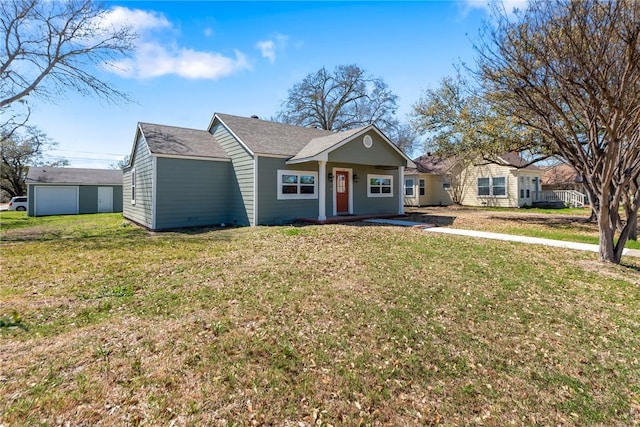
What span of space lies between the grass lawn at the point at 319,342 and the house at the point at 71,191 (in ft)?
70.5

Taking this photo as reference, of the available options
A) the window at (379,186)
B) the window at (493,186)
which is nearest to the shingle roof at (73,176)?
the window at (379,186)

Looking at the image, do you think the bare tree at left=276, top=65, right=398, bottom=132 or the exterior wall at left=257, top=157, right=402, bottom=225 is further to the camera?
the bare tree at left=276, top=65, right=398, bottom=132

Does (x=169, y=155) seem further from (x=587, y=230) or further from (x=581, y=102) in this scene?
(x=587, y=230)

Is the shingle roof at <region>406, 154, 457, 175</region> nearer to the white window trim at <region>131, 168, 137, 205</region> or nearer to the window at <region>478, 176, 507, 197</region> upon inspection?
the window at <region>478, 176, 507, 197</region>

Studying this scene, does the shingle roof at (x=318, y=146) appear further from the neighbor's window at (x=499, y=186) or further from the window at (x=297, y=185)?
the neighbor's window at (x=499, y=186)

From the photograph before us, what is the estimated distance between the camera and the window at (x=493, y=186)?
2456 centimetres

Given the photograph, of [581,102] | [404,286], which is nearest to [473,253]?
[404,286]

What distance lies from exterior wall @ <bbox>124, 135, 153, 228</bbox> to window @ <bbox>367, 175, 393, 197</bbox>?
982cm

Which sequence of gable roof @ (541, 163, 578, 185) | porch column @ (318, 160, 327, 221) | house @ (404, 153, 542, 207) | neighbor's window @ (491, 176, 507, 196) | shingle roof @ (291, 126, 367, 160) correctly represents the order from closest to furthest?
1. shingle roof @ (291, 126, 367, 160)
2. porch column @ (318, 160, 327, 221)
3. house @ (404, 153, 542, 207)
4. neighbor's window @ (491, 176, 507, 196)
5. gable roof @ (541, 163, 578, 185)

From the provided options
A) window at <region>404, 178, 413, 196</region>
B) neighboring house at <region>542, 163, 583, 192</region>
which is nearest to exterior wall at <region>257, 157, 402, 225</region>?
window at <region>404, 178, 413, 196</region>

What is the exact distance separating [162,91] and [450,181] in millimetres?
22210

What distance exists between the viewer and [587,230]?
1250 cm

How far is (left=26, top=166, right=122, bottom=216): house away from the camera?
23531mm

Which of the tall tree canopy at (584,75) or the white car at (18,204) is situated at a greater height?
the tall tree canopy at (584,75)
